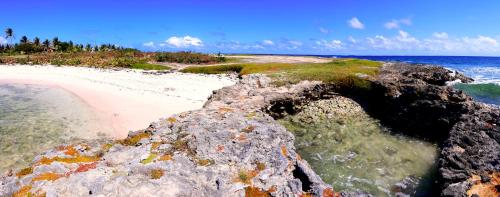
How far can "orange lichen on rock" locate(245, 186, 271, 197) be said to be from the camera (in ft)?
44.5

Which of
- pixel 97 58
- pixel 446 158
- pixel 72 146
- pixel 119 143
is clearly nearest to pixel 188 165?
pixel 119 143

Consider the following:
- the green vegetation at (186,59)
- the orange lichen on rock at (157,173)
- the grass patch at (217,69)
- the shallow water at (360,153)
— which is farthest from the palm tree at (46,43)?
the orange lichen on rock at (157,173)

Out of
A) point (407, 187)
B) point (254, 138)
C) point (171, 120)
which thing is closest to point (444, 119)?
point (407, 187)

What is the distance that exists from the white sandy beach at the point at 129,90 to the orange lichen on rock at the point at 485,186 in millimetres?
20446

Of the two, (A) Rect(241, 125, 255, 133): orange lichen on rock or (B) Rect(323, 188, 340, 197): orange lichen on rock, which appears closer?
(B) Rect(323, 188, 340, 197): orange lichen on rock

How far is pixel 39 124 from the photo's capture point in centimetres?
2730

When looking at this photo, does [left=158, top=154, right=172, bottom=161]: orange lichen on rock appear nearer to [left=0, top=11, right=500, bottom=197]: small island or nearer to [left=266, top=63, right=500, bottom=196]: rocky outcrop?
[left=0, top=11, right=500, bottom=197]: small island

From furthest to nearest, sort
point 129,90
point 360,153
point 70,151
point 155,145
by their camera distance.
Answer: point 129,90 < point 360,153 < point 155,145 < point 70,151

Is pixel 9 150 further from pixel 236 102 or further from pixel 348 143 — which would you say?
pixel 348 143

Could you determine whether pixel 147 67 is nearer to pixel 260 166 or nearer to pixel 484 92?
pixel 484 92

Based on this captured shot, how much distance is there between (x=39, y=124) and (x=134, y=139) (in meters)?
13.4

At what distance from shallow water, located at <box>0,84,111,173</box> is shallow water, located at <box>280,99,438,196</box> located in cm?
1441

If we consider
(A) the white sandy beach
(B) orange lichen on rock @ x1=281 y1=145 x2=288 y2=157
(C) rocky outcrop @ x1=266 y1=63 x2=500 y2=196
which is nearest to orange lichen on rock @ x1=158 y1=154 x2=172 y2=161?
(B) orange lichen on rock @ x1=281 y1=145 x2=288 y2=157

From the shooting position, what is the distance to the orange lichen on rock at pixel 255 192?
13.6m
